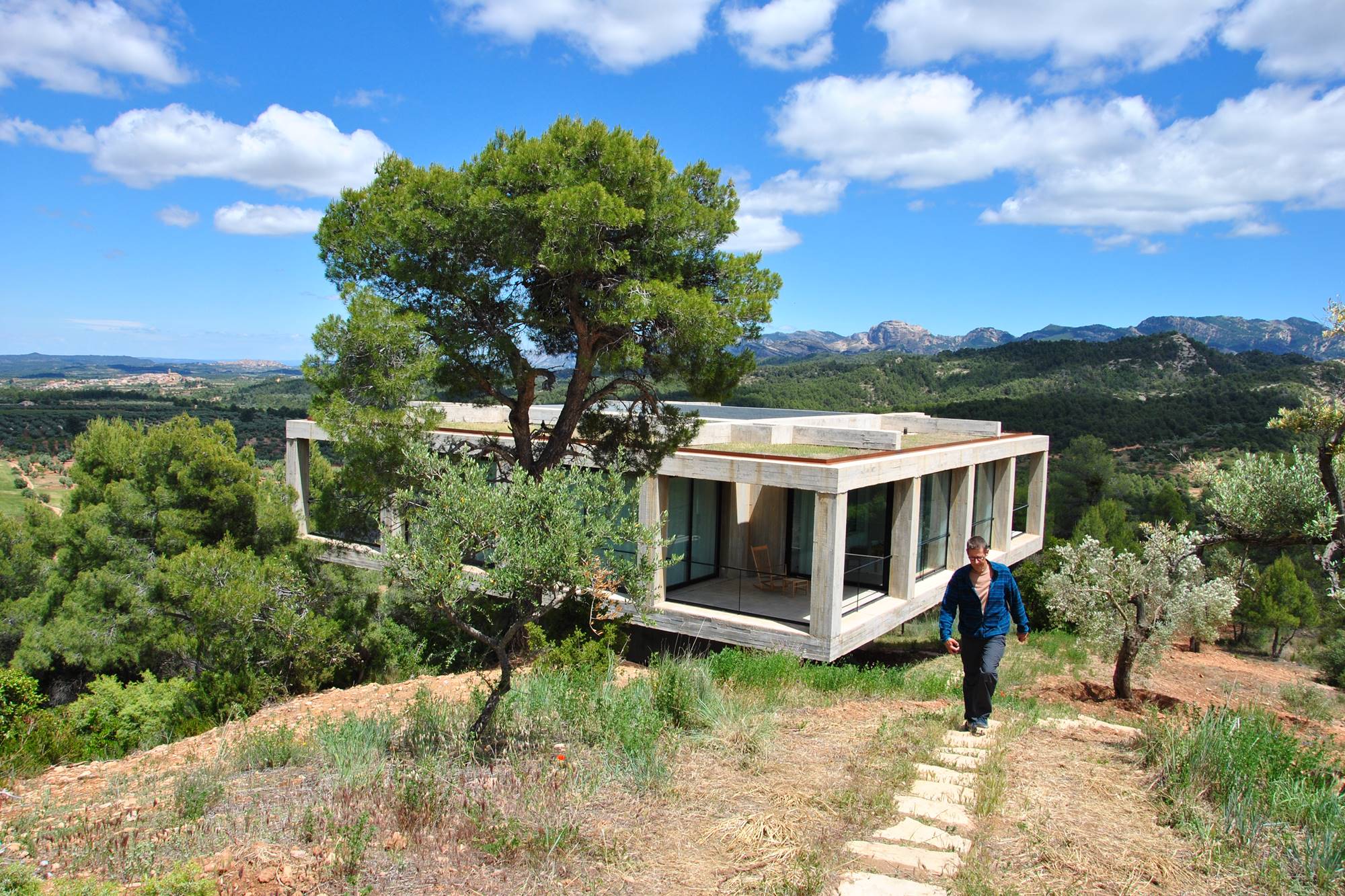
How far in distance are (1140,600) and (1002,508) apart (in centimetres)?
968

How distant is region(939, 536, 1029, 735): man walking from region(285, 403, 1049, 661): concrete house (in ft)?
20.9

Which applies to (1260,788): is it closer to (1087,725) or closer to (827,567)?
(1087,725)

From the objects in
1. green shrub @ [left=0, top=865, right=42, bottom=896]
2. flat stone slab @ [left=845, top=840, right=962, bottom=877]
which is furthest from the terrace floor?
green shrub @ [left=0, top=865, right=42, bottom=896]

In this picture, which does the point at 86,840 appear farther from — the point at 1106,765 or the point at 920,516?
the point at 920,516

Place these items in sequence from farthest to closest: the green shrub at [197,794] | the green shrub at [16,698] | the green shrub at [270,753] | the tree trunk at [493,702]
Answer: the green shrub at [16,698] → the tree trunk at [493,702] → the green shrub at [270,753] → the green shrub at [197,794]

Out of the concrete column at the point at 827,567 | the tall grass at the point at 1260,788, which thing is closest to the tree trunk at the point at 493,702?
the tall grass at the point at 1260,788

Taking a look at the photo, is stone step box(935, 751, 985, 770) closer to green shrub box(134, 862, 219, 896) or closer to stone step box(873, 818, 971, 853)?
stone step box(873, 818, 971, 853)

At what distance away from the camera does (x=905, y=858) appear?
380cm

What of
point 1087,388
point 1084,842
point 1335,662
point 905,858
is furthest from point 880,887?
point 1087,388

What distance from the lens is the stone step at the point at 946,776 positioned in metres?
4.82

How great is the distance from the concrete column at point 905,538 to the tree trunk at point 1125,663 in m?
4.11

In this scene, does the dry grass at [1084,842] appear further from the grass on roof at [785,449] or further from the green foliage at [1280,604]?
the green foliage at [1280,604]

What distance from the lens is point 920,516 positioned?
1694 centimetres

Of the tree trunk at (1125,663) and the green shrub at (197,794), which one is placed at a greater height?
the green shrub at (197,794)
